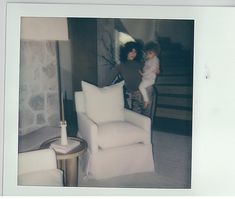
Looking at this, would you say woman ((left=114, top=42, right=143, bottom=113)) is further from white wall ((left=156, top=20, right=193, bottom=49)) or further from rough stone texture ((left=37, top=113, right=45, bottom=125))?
rough stone texture ((left=37, top=113, right=45, bottom=125))

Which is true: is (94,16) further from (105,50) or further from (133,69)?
(133,69)

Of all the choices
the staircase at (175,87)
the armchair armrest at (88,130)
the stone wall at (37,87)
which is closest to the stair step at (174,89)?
the staircase at (175,87)

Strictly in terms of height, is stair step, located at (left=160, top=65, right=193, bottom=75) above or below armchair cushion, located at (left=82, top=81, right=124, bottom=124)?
above

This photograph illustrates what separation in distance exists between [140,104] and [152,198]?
34 cm

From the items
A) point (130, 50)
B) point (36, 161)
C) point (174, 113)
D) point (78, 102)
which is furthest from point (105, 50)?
point (36, 161)

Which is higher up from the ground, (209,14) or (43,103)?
(209,14)

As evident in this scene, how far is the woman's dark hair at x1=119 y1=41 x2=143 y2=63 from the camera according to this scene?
2.96ft

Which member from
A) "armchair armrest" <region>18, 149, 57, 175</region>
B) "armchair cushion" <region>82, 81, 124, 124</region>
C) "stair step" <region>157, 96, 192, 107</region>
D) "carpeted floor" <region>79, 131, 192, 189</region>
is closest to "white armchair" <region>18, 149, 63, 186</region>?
"armchair armrest" <region>18, 149, 57, 175</region>

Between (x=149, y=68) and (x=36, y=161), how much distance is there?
→ 0.53m

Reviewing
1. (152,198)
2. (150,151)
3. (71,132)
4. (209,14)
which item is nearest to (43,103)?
(71,132)

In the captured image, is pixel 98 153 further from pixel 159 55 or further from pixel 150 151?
pixel 159 55

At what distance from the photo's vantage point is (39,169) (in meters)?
0.91

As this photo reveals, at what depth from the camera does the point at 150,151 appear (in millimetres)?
895

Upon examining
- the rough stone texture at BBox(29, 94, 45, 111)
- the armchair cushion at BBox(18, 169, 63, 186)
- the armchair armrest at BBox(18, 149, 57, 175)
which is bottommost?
the armchair cushion at BBox(18, 169, 63, 186)
